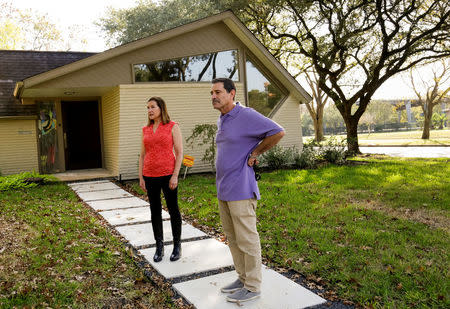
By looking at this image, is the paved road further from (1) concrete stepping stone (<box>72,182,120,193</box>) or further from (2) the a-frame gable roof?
(1) concrete stepping stone (<box>72,182,120,193</box>)

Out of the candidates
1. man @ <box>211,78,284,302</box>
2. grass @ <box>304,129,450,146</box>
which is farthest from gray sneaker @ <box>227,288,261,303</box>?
grass @ <box>304,129,450,146</box>

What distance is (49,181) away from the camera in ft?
39.2

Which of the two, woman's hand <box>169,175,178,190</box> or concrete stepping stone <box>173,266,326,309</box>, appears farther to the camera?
woman's hand <box>169,175,178,190</box>

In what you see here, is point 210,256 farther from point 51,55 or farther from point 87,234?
point 51,55

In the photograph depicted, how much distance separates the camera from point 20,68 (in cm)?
1494

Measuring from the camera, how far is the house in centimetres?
1195

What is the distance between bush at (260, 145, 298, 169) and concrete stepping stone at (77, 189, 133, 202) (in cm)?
533

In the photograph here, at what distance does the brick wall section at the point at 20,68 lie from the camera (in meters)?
13.5

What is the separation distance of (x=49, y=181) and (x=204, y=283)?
31.4 feet

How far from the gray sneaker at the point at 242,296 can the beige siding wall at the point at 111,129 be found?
963 centimetres

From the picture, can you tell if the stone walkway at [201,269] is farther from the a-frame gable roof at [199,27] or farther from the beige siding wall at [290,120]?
the beige siding wall at [290,120]

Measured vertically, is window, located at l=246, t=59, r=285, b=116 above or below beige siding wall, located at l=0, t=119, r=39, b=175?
above

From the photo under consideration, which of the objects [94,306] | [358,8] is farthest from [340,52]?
[94,306]

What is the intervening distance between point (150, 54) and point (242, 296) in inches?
403
